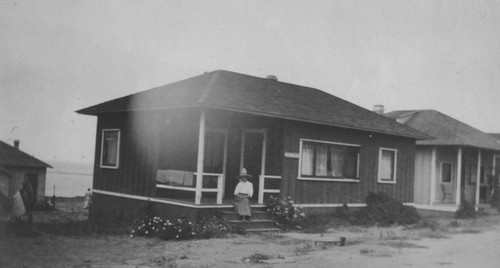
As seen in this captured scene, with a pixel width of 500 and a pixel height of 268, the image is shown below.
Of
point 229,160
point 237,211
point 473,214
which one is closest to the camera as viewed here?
point 237,211

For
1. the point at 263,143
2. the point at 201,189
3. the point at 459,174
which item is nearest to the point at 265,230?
the point at 201,189

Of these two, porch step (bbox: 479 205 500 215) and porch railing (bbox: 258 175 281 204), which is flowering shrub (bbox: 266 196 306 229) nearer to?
porch railing (bbox: 258 175 281 204)

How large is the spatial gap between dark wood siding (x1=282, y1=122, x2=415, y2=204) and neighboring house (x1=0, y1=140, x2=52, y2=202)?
61.6 ft

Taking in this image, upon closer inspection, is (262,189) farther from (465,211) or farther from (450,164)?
(450,164)

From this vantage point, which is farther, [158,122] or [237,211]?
[158,122]

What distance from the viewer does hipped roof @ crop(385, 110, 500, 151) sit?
24000 mm

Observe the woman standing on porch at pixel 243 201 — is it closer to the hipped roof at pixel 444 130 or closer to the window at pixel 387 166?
the window at pixel 387 166

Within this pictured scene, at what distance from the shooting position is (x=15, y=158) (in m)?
31.9

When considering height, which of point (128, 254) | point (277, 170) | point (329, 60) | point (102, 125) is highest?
point (329, 60)

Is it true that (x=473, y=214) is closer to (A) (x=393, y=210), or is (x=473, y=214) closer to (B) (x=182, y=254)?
(A) (x=393, y=210)

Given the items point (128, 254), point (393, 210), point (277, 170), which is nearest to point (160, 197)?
point (277, 170)

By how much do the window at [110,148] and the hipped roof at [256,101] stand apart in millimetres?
848

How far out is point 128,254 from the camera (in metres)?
11.3

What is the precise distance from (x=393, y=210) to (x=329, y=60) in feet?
23.1
